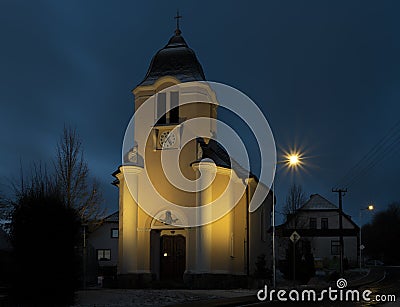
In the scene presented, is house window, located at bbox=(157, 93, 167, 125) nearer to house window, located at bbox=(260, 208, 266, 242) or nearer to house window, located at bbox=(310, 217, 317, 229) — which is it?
house window, located at bbox=(260, 208, 266, 242)

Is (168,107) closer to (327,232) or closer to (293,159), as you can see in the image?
(293,159)

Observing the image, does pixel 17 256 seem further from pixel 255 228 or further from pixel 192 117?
pixel 255 228

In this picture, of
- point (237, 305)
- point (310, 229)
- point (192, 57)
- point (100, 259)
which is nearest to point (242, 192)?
point (192, 57)

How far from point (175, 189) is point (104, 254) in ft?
105

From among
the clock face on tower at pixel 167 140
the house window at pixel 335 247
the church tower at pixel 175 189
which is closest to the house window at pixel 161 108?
the church tower at pixel 175 189

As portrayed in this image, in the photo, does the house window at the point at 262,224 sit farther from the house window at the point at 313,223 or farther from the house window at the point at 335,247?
the house window at the point at 335,247

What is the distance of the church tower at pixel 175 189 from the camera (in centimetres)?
3403

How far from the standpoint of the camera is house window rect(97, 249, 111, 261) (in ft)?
211

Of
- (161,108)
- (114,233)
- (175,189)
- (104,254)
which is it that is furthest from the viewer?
(104,254)

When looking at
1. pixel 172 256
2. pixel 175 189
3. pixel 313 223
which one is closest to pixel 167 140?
pixel 175 189

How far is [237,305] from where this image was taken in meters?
22.6

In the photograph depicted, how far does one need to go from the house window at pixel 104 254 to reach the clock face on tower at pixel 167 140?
1224 inches

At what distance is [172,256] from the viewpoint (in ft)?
119

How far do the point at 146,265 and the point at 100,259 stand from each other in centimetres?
3051
